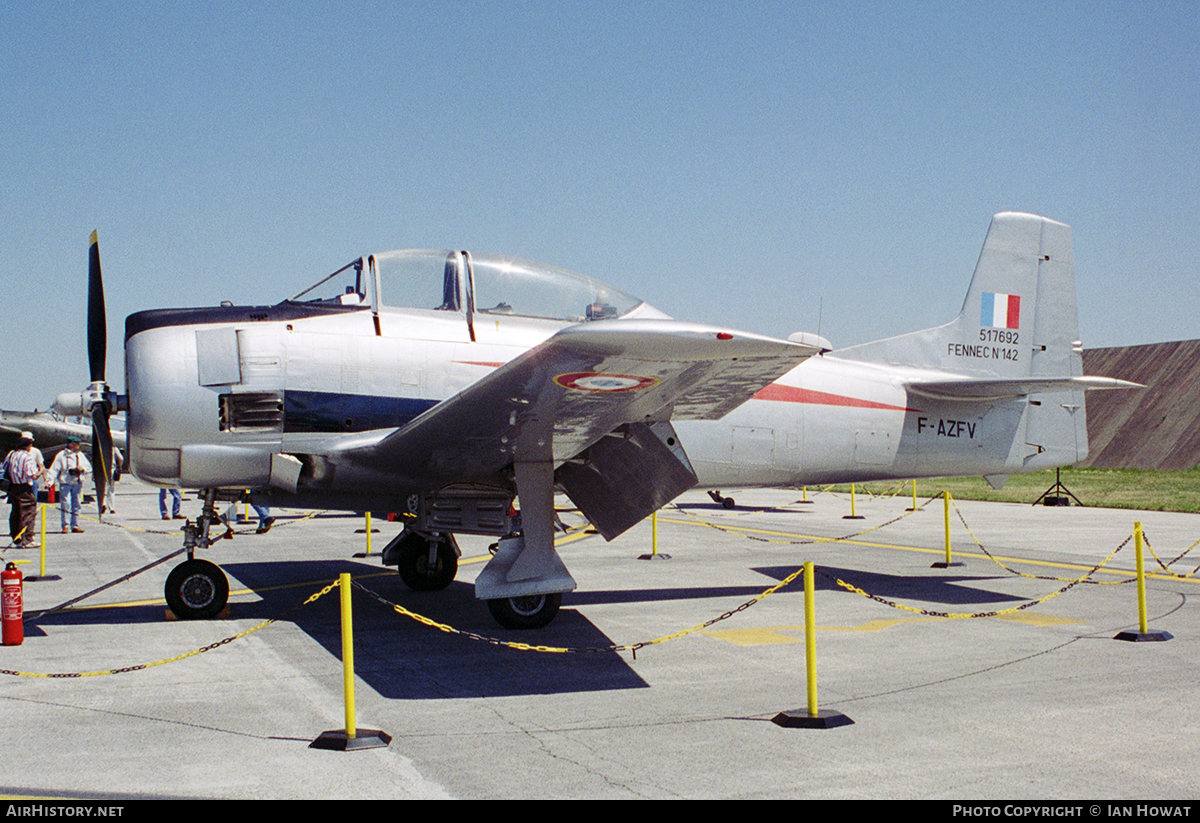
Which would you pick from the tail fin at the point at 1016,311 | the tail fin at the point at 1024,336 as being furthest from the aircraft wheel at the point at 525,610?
the tail fin at the point at 1016,311

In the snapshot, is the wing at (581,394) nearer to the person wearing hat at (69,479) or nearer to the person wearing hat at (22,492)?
the person wearing hat at (22,492)

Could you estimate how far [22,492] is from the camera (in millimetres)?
16719

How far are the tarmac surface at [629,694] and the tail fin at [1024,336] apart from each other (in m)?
1.90

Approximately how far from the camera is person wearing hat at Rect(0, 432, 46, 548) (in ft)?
54.5

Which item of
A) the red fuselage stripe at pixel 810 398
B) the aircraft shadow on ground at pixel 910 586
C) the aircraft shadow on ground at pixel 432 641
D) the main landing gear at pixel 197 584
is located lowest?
the aircraft shadow on ground at pixel 910 586

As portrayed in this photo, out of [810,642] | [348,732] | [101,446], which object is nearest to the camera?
[348,732]

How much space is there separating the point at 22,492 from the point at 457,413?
13353mm

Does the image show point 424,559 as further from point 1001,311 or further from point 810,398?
point 1001,311

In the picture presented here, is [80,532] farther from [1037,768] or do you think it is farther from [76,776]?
[1037,768]

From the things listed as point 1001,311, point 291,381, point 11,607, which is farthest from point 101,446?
point 1001,311

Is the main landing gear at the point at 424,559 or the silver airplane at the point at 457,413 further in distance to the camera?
the main landing gear at the point at 424,559

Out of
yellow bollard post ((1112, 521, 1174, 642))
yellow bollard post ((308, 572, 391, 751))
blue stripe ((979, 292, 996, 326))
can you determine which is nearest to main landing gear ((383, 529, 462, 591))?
yellow bollard post ((308, 572, 391, 751))

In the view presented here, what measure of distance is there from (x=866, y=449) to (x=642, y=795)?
278 inches

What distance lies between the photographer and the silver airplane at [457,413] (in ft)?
24.6
